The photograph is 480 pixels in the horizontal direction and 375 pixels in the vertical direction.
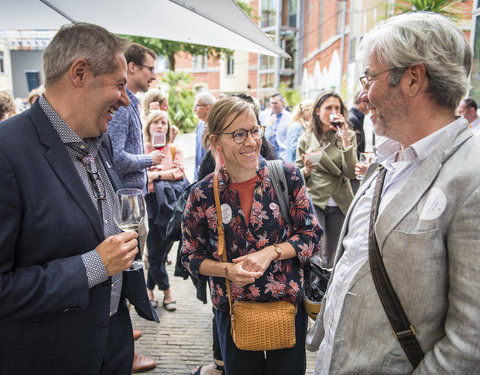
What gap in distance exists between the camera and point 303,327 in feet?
7.13

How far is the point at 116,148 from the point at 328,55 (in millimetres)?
23081

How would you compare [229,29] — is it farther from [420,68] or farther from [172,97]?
[172,97]

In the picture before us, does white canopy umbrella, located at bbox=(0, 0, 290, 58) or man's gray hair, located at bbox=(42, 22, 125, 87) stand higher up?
white canopy umbrella, located at bbox=(0, 0, 290, 58)

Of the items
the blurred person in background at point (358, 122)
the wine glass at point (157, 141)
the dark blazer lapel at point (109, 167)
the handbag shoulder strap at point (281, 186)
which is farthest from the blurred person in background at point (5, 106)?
the blurred person in background at point (358, 122)

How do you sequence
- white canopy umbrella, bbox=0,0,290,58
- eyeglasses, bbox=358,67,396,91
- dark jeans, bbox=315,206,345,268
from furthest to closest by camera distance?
dark jeans, bbox=315,206,345,268 → white canopy umbrella, bbox=0,0,290,58 → eyeglasses, bbox=358,67,396,91

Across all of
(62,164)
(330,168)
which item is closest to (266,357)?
(62,164)

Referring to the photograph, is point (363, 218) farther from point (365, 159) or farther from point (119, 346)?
point (365, 159)

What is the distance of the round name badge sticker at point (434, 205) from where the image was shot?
1.15 metres

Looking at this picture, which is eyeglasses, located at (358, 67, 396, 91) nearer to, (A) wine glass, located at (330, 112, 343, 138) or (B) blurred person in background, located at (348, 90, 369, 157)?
(A) wine glass, located at (330, 112, 343, 138)

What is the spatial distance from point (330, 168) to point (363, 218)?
245 cm

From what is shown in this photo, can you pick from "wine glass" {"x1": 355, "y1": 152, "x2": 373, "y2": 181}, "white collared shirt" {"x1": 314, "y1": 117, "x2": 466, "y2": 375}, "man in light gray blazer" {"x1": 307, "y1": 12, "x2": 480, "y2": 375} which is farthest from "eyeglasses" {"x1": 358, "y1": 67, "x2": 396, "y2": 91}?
"wine glass" {"x1": 355, "y1": 152, "x2": 373, "y2": 181}

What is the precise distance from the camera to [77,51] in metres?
1.57

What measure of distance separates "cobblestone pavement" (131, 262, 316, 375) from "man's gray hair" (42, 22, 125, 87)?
103 inches

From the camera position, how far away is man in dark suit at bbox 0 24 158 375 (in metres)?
1.40
